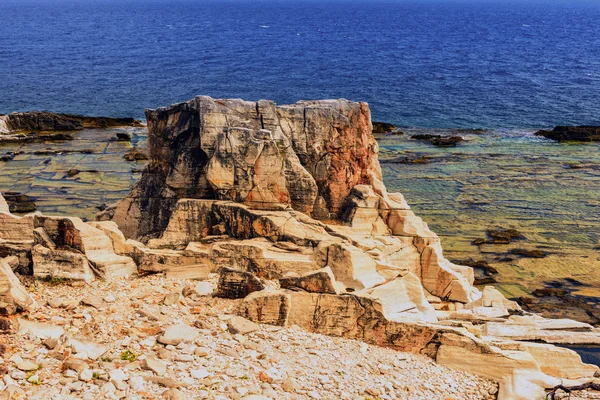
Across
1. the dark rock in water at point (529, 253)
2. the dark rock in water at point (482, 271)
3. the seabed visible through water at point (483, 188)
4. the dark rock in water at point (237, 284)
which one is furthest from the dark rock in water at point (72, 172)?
the dark rock in water at point (237, 284)

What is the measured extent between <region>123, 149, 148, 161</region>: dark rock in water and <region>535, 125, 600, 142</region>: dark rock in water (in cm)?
2869

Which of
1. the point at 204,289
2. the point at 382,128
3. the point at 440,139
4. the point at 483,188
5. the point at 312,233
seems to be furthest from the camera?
the point at 382,128

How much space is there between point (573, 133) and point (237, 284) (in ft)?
136

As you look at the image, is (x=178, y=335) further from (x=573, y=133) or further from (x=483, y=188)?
(x=573, y=133)

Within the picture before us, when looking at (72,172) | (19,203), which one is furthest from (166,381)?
(72,172)

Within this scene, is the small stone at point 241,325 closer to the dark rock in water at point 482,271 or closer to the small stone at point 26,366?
the small stone at point 26,366

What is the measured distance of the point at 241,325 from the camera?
14578 mm

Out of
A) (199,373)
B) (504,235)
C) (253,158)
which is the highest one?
(253,158)

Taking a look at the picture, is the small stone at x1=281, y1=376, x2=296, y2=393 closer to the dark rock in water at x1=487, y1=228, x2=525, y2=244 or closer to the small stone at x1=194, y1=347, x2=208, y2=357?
the small stone at x1=194, y1=347, x2=208, y2=357

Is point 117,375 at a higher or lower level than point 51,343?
lower

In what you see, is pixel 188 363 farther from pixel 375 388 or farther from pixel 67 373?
pixel 375 388

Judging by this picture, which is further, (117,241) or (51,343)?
(117,241)

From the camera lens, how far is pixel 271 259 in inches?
682

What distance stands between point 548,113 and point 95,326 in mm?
54807
